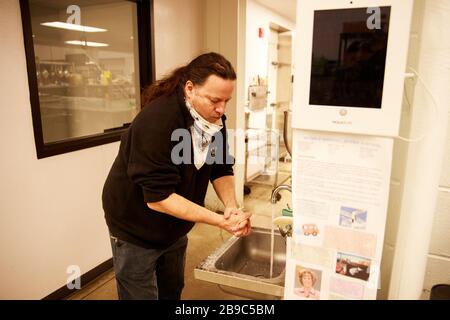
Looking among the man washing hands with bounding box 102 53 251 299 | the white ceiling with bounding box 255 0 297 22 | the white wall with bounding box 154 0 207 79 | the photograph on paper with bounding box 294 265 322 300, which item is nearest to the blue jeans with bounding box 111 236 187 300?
the man washing hands with bounding box 102 53 251 299

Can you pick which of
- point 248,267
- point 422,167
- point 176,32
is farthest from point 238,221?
point 176,32

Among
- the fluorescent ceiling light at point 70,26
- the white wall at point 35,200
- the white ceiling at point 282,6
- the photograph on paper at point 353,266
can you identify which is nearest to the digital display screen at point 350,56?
the photograph on paper at point 353,266

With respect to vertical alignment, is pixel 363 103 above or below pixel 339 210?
above

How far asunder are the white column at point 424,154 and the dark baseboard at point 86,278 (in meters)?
2.08

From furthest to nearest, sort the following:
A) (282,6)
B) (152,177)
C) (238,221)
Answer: (282,6) < (238,221) < (152,177)

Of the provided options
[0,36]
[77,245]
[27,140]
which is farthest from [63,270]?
[0,36]

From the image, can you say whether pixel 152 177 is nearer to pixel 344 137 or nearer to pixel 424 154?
pixel 344 137

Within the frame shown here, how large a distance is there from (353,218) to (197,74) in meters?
0.73

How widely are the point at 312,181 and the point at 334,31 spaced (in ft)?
1.04

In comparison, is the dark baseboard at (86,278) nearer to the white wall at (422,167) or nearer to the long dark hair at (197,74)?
the long dark hair at (197,74)

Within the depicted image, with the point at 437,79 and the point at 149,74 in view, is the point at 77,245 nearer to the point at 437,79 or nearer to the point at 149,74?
the point at 149,74

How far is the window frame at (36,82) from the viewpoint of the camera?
1.83 metres

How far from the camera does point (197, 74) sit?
1213mm

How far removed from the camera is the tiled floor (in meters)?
2.32
